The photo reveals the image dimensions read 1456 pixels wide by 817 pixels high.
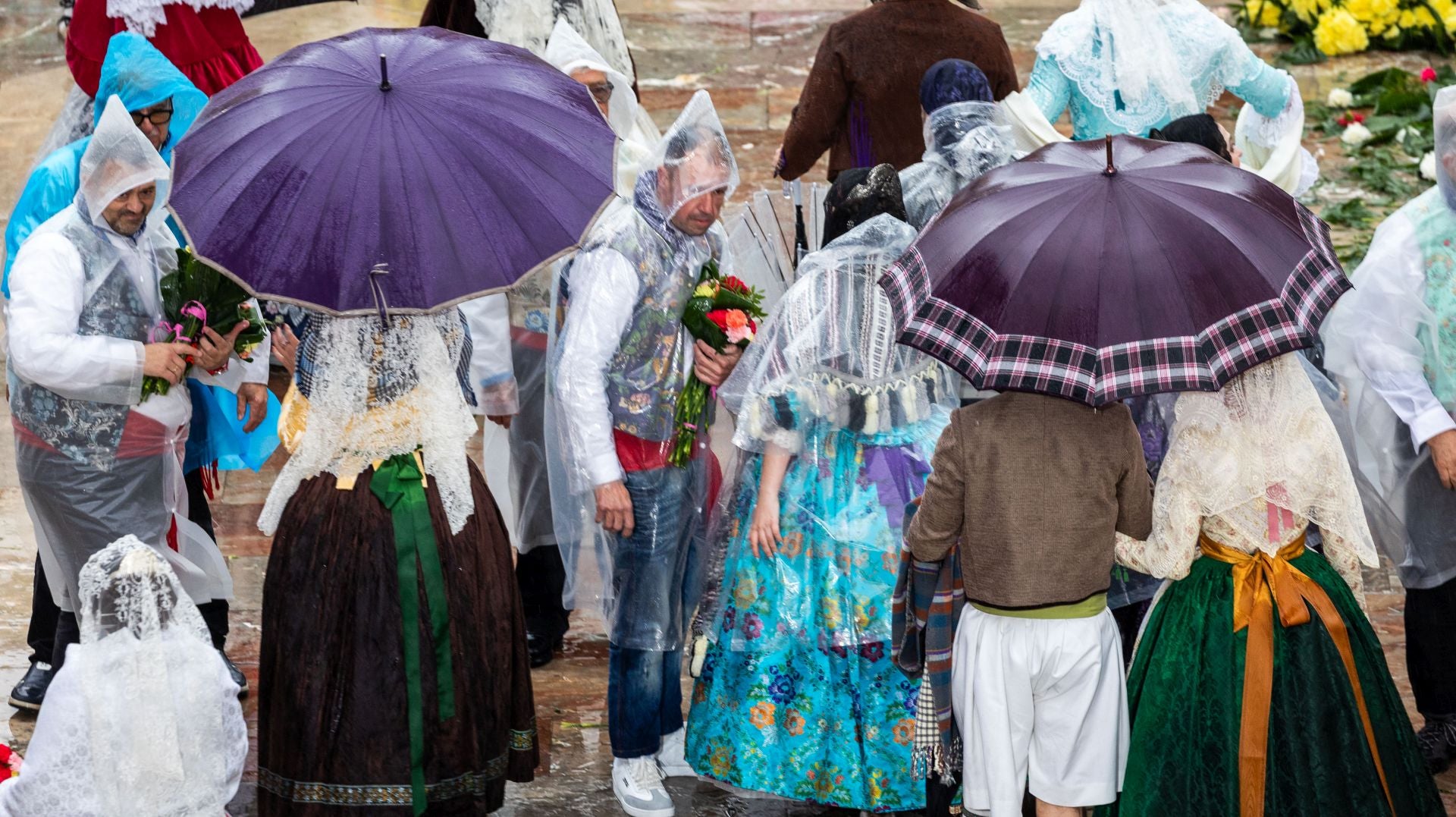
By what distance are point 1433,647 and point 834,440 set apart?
1785 millimetres

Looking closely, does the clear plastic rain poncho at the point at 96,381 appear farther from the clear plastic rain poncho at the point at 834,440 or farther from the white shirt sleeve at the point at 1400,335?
the white shirt sleeve at the point at 1400,335

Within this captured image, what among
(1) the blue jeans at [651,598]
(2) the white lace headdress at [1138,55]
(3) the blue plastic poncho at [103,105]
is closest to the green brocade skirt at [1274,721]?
(1) the blue jeans at [651,598]

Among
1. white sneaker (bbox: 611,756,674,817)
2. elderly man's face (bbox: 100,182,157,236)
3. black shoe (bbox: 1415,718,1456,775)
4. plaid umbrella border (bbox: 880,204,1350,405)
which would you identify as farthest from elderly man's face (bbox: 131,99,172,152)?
black shoe (bbox: 1415,718,1456,775)

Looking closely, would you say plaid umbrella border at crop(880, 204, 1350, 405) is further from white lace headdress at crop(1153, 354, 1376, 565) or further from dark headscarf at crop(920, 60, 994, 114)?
dark headscarf at crop(920, 60, 994, 114)

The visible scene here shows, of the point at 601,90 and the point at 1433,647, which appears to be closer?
the point at 1433,647

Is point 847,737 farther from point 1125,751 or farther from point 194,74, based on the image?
point 194,74

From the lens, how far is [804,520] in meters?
4.44

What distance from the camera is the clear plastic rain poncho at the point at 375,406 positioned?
4078 mm

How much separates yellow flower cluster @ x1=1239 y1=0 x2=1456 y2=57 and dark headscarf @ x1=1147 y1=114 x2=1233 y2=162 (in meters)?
5.84

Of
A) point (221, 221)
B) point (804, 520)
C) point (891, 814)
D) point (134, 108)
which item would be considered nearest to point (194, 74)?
point (134, 108)

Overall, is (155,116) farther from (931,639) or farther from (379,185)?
(931,639)

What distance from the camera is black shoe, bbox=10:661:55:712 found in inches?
204

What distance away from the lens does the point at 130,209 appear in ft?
15.2

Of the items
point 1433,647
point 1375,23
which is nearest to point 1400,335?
point 1433,647
